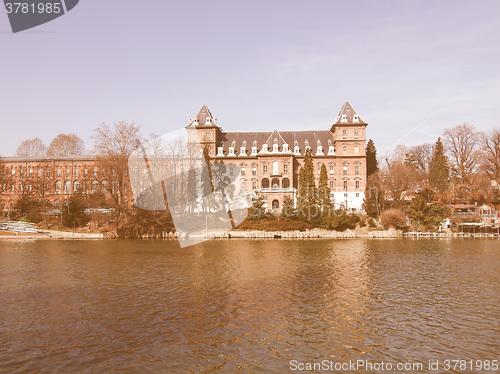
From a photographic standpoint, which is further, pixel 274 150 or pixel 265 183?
pixel 265 183

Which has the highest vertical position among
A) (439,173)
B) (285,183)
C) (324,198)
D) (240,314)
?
(439,173)

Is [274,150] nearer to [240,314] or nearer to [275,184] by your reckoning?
[275,184]

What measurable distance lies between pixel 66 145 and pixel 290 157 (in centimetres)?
5806

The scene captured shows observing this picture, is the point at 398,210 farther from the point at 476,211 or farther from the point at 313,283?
the point at 313,283

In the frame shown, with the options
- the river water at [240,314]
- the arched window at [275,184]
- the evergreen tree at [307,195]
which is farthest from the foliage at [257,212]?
the river water at [240,314]

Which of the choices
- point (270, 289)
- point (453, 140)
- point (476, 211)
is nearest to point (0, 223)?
point (270, 289)

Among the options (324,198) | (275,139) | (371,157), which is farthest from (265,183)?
(371,157)

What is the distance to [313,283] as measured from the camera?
2183cm

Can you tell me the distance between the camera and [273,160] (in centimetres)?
7338

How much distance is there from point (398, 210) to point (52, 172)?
58.7m

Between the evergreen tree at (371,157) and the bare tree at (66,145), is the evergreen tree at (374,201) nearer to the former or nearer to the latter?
the evergreen tree at (371,157)

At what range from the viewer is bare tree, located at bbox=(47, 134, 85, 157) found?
9238 cm

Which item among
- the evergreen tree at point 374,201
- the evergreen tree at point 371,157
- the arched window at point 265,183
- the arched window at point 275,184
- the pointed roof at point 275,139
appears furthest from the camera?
the evergreen tree at point 371,157

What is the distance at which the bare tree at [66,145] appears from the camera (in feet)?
303
